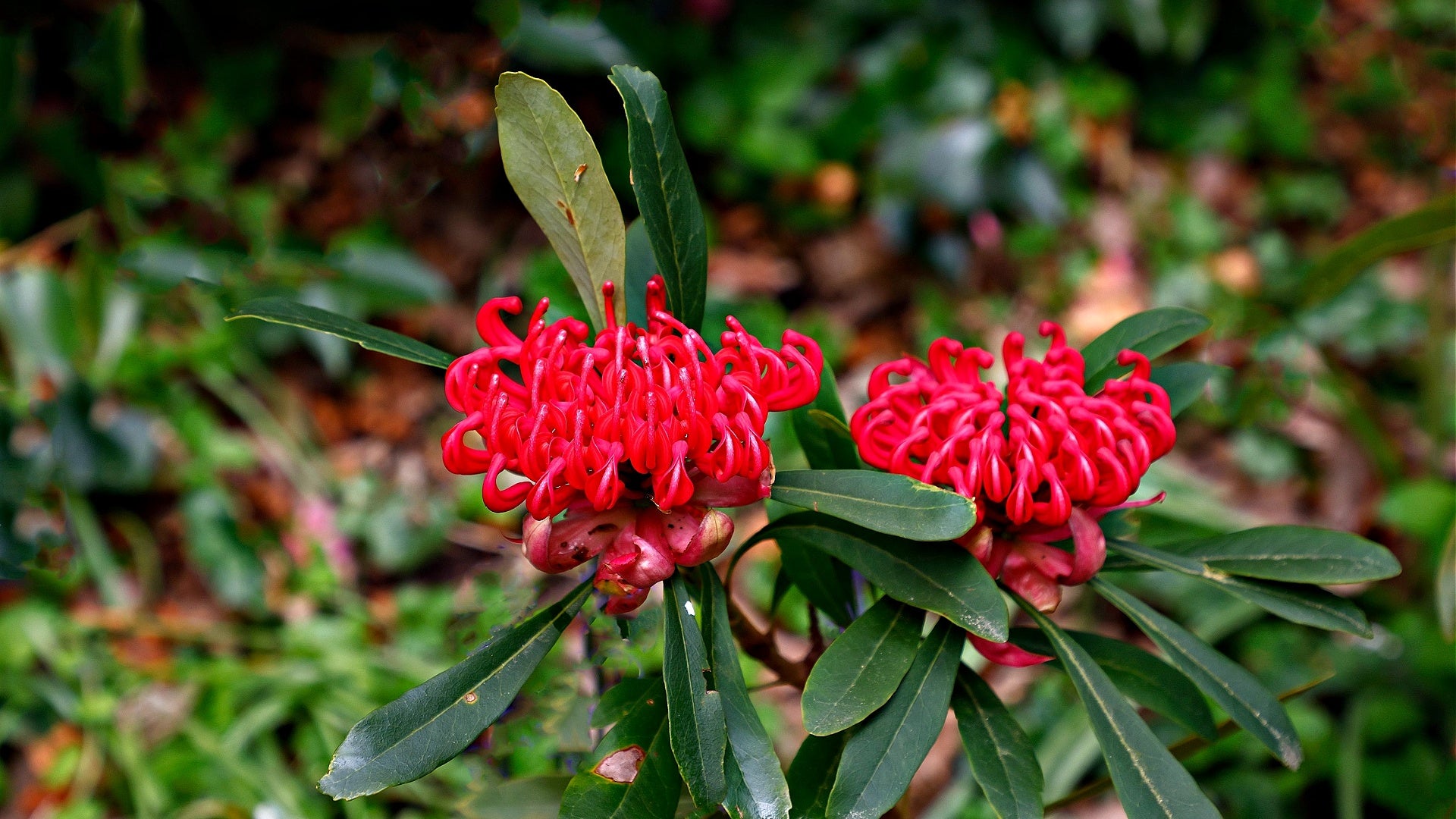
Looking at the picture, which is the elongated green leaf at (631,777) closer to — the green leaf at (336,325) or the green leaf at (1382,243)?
the green leaf at (336,325)

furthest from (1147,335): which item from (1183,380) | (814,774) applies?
(814,774)

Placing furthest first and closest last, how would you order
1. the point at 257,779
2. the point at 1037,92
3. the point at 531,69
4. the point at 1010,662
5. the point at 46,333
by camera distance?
the point at 1037,92 < the point at 531,69 < the point at 46,333 < the point at 257,779 < the point at 1010,662

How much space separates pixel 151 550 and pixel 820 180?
166cm

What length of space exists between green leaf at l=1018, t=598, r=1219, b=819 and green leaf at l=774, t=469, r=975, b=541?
141 millimetres

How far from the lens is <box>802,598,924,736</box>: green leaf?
0.55 meters

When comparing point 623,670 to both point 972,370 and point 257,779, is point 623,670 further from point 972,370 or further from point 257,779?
point 257,779

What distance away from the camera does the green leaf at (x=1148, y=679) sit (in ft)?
2.29

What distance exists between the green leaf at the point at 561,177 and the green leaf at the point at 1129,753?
0.37 metres

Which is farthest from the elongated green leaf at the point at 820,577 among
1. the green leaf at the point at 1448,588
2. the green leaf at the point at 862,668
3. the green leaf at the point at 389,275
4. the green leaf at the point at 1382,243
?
the green leaf at the point at 389,275

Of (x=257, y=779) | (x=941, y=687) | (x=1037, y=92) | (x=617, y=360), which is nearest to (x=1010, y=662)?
(x=941, y=687)

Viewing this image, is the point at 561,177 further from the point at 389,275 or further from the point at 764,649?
A: the point at 389,275

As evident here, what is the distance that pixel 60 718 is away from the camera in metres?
1.56

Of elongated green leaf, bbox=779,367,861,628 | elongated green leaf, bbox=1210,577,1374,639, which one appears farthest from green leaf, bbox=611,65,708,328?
elongated green leaf, bbox=1210,577,1374,639

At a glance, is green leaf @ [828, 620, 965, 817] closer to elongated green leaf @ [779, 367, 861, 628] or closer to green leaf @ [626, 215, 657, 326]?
elongated green leaf @ [779, 367, 861, 628]
